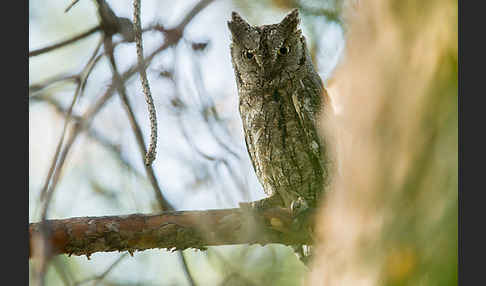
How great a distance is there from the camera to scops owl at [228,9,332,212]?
Answer: 2.57 metres

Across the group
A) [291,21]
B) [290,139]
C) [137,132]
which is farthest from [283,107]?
[137,132]

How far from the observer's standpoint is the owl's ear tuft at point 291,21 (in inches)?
102

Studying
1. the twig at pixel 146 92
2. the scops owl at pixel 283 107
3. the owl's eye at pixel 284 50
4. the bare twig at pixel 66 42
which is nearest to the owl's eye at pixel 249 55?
the scops owl at pixel 283 107

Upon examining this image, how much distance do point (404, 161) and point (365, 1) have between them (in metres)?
0.28

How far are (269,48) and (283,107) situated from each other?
29 centimetres

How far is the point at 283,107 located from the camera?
2.66m

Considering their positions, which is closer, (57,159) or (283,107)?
(57,159)

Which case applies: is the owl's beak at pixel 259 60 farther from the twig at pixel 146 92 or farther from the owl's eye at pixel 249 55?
the twig at pixel 146 92

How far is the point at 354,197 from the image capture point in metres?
0.67

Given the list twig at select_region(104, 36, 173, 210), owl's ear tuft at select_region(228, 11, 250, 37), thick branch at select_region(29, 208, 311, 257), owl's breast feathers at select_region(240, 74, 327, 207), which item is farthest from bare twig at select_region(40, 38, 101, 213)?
owl's breast feathers at select_region(240, 74, 327, 207)

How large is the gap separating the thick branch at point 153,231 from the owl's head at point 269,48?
952 millimetres

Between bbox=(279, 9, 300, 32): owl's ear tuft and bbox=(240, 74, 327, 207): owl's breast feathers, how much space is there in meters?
0.25

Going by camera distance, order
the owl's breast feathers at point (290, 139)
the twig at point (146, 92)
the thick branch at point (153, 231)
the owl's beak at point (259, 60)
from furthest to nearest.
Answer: the owl's beak at point (259, 60) < the owl's breast feathers at point (290, 139) < the thick branch at point (153, 231) < the twig at point (146, 92)

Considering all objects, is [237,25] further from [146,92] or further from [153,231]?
[146,92]
